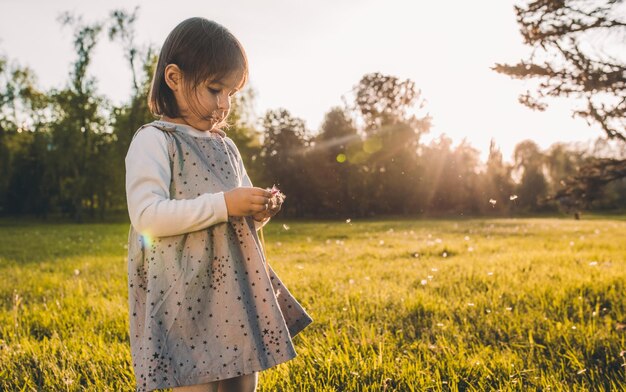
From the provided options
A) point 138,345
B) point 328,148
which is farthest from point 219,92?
point 328,148

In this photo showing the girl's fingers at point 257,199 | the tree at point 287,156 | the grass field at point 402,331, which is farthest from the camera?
the tree at point 287,156

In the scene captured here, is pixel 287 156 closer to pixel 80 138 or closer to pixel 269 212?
pixel 80 138

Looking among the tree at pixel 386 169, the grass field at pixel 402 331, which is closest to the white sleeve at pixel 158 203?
the grass field at pixel 402 331

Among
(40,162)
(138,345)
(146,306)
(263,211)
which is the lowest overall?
(138,345)

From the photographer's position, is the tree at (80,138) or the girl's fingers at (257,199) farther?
the tree at (80,138)

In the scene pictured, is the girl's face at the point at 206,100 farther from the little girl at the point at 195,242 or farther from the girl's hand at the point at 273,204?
the girl's hand at the point at 273,204

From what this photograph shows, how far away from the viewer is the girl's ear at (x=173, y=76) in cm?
196

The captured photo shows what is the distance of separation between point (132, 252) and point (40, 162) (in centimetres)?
4826

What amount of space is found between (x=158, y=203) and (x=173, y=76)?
0.56 meters

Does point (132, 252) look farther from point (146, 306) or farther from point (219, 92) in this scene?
point (219, 92)

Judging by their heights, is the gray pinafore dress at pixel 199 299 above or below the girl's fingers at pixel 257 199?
below

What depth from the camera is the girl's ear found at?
196 centimetres

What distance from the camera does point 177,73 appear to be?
77.5 inches

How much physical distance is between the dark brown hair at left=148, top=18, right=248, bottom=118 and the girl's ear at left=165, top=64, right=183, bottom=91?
0.07 feet
